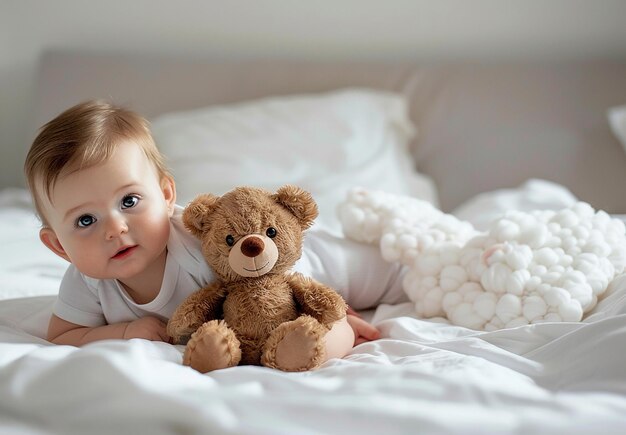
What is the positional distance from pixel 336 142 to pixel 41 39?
3.71 feet

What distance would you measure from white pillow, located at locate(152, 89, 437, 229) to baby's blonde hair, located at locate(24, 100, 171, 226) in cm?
65

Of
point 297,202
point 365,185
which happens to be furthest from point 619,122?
point 297,202

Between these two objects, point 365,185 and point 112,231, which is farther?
point 365,185

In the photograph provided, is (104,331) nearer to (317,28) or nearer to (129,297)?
(129,297)

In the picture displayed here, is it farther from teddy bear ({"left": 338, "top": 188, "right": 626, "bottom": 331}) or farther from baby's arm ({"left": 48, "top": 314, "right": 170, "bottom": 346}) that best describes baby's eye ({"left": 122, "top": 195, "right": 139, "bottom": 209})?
teddy bear ({"left": 338, "top": 188, "right": 626, "bottom": 331})

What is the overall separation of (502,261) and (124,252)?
57 cm

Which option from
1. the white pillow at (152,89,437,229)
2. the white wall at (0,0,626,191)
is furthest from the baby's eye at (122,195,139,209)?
the white wall at (0,0,626,191)

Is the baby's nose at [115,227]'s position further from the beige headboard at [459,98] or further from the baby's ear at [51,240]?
the beige headboard at [459,98]

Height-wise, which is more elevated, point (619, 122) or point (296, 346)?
point (619, 122)

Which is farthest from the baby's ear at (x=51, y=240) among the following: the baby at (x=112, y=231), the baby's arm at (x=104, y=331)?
the baby's arm at (x=104, y=331)

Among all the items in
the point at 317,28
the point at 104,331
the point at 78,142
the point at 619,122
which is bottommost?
the point at 104,331

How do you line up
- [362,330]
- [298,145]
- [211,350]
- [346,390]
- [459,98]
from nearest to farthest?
[346,390], [211,350], [362,330], [298,145], [459,98]

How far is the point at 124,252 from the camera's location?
0.95 m

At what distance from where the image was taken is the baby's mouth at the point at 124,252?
37.2 inches
